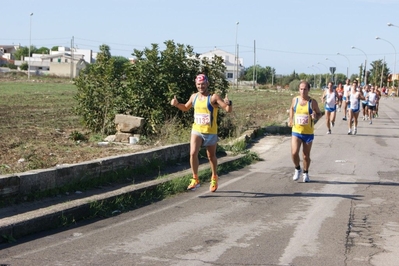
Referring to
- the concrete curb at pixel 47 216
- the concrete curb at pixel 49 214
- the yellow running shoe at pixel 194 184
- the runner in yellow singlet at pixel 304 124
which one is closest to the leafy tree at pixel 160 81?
the runner in yellow singlet at pixel 304 124

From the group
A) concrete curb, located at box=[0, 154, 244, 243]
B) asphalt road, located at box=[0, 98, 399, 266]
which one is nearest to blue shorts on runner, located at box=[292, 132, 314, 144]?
asphalt road, located at box=[0, 98, 399, 266]

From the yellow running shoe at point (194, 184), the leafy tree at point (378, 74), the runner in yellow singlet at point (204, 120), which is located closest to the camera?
the runner in yellow singlet at point (204, 120)

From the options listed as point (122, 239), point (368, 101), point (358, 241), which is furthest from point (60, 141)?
point (368, 101)

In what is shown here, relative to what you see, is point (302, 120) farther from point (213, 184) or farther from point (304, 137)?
point (213, 184)

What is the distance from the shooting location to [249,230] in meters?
7.63

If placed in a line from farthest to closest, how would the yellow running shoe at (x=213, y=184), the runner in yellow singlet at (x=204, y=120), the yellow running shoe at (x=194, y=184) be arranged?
the yellow running shoe at (x=194, y=184) → the yellow running shoe at (x=213, y=184) → the runner in yellow singlet at (x=204, y=120)

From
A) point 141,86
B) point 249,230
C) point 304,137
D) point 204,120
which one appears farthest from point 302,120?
point 141,86

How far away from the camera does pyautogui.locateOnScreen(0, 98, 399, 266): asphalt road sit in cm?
639

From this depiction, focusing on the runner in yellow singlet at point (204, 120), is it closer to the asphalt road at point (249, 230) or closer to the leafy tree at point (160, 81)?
the asphalt road at point (249, 230)

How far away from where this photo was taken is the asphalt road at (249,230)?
6.39m

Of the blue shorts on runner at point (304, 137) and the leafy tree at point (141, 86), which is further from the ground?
the leafy tree at point (141, 86)

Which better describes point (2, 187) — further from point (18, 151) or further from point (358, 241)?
point (18, 151)

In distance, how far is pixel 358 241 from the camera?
720 cm

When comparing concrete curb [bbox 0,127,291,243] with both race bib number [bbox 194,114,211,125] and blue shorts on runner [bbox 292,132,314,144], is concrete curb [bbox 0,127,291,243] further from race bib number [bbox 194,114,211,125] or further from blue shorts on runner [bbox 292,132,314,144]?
blue shorts on runner [bbox 292,132,314,144]
